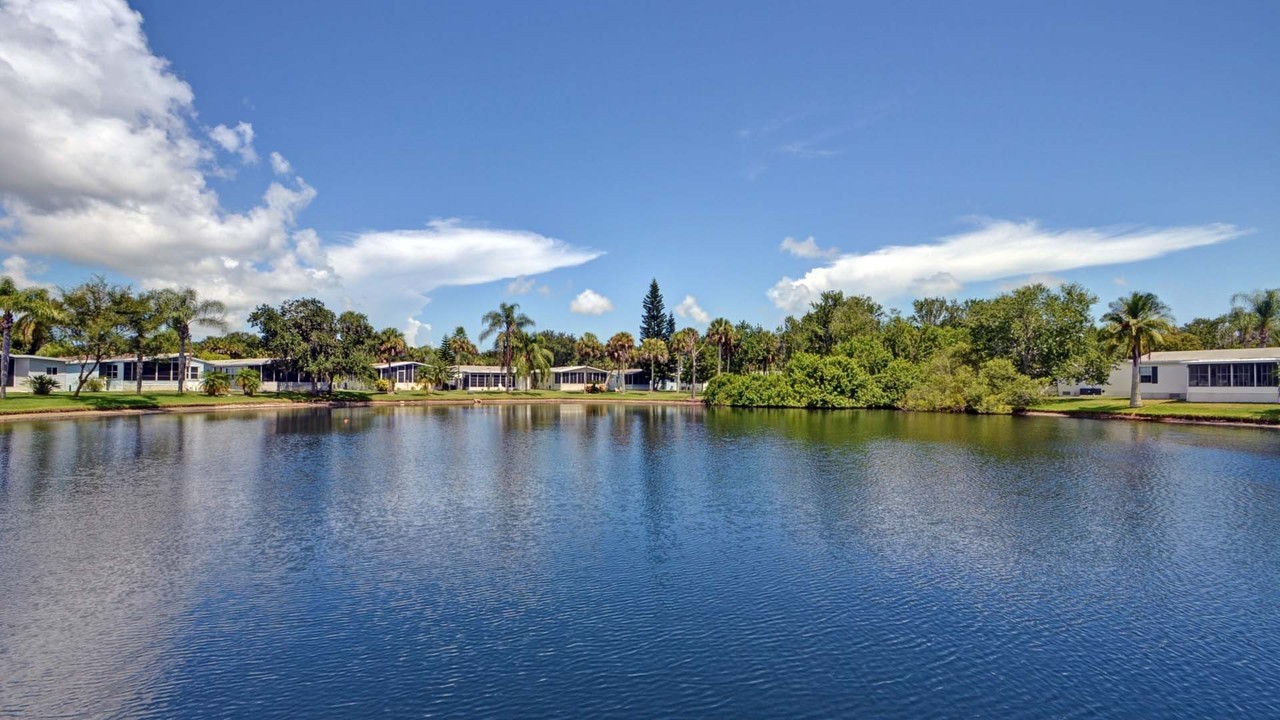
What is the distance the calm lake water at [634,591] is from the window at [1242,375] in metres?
36.8

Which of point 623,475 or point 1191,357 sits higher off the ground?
point 1191,357

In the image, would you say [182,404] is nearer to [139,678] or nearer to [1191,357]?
[139,678]

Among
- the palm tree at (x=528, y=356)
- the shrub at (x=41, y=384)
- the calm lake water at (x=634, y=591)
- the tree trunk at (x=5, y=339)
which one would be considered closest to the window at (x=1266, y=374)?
the calm lake water at (x=634, y=591)

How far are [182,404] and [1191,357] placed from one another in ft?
282

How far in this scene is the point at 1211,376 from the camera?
57.2 metres

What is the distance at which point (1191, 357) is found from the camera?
60719mm

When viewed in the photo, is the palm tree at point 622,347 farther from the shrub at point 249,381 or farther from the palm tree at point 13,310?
the palm tree at point 13,310

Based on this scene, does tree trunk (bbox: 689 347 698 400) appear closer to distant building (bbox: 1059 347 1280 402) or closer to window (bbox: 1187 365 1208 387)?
distant building (bbox: 1059 347 1280 402)

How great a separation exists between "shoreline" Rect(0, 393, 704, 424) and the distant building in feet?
142

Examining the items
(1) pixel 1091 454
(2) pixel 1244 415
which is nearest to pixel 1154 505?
(1) pixel 1091 454

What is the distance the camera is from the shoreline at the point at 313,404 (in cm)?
4862

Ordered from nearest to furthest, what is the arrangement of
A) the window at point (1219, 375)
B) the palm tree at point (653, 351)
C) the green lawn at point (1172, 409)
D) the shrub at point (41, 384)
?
1. the green lawn at point (1172, 409)
2. the window at point (1219, 375)
3. the shrub at point (41, 384)
4. the palm tree at point (653, 351)

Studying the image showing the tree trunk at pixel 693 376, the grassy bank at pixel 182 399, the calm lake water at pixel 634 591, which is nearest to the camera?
the calm lake water at pixel 634 591

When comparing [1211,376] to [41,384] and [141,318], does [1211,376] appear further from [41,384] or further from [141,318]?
[41,384]
